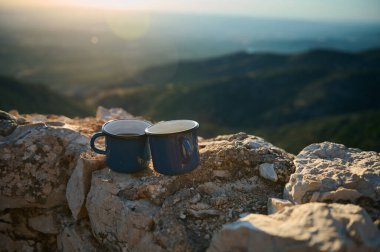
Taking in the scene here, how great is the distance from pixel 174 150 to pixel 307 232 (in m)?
1.56

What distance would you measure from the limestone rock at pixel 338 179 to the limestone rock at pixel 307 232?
15.7 inches

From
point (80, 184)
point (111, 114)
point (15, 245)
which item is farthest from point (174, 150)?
point (111, 114)

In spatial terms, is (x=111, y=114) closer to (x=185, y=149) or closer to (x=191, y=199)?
(x=185, y=149)

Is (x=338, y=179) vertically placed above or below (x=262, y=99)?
above

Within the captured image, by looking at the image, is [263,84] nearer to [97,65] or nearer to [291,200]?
[291,200]

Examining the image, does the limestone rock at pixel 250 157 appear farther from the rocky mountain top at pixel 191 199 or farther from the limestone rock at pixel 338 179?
the limestone rock at pixel 338 179

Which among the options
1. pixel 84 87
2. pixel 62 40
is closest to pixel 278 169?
pixel 84 87

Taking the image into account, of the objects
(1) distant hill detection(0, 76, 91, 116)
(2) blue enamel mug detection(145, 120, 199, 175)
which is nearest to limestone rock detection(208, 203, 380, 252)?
(2) blue enamel mug detection(145, 120, 199, 175)

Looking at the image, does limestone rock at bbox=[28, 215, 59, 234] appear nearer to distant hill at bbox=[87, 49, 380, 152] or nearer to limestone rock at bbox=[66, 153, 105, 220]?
limestone rock at bbox=[66, 153, 105, 220]

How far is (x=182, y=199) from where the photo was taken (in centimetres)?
342

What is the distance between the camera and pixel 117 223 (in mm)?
3447

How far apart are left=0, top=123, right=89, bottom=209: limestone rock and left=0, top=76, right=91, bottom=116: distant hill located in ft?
104

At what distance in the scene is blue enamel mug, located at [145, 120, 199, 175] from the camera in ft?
11.0

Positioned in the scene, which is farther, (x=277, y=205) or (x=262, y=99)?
(x=262, y=99)
